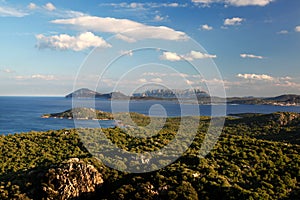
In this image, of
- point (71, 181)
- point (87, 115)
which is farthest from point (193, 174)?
point (87, 115)

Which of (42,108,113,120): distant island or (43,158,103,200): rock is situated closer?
(43,158,103,200): rock

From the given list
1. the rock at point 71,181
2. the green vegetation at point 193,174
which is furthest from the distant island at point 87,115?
the rock at point 71,181

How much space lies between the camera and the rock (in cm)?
2273

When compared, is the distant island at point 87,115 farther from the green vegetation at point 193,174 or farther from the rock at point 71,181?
the rock at point 71,181

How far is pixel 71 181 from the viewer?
23.3 m

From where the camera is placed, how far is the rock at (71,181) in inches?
895

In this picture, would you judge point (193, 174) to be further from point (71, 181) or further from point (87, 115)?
point (87, 115)

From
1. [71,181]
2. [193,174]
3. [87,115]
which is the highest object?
[193,174]

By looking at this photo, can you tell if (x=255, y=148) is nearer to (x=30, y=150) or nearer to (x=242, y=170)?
(x=242, y=170)

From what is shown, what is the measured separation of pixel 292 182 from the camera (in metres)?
23.3

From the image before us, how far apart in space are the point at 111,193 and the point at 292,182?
46.4 feet

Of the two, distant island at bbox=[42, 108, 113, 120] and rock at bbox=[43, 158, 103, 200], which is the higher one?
rock at bbox=[43, 158, 103, 200]

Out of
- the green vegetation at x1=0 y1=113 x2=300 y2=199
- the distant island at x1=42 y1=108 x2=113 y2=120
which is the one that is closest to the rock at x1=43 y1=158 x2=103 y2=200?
the green vegetation at x1=0 y1=113 x2=300 y2=199

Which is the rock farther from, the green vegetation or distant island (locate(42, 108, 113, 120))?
distant island (locate(42, 108, 113, 120))
